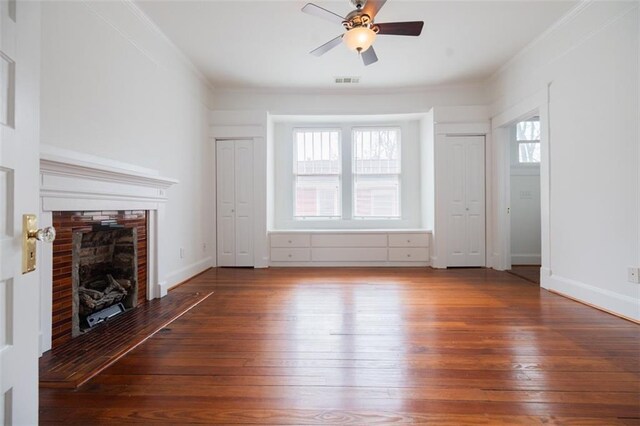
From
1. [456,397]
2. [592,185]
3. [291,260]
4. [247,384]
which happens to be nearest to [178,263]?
[291,260]

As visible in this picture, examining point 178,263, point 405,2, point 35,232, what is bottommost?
point 178,263

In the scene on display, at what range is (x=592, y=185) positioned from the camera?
9.42 ft

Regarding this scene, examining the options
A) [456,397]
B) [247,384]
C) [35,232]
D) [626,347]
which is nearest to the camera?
[35,232]

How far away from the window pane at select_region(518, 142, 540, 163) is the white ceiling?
53.2 inches

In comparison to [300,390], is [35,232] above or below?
above

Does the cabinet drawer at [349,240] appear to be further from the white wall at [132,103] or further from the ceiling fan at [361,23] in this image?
the ceiling fan at [361,23]

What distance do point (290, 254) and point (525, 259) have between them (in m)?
3.81

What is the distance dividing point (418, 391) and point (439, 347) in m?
0.56

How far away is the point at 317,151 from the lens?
5527mm

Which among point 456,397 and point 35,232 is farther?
point 456,397

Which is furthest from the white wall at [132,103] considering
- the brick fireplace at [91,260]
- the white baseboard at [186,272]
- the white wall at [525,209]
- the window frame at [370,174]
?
the white wall at [525,209]

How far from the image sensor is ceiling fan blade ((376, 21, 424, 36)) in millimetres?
2660

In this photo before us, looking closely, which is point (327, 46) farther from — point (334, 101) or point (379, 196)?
point (379, 196)

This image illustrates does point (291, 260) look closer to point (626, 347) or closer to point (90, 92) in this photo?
point (90, 92)
